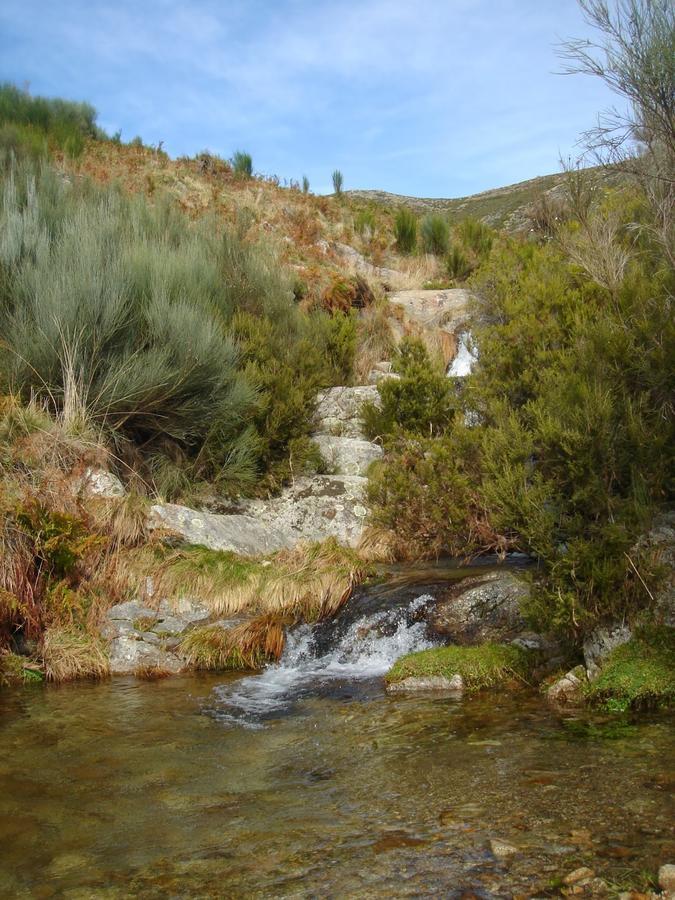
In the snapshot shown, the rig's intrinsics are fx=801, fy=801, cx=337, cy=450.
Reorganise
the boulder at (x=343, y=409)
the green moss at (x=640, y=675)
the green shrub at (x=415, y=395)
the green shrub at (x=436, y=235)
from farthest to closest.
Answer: the green shrub at (x=436, y=235) < the boulder at (x=343, y=409) < the green shrub at (x=415, y=395) < the green moss at (x=640, y=675)

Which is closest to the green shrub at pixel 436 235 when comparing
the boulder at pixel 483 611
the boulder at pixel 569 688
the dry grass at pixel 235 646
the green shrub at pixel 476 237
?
the green shrub at pixel 476 237

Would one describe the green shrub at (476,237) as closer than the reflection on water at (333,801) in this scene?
No

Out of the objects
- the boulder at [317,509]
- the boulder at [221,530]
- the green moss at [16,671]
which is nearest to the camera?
the green moss at [16,671]

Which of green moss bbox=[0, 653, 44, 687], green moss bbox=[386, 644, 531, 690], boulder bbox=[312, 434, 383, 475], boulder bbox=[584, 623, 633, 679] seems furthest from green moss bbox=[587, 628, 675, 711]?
boulder bbox=[312, 434, 383, 475]

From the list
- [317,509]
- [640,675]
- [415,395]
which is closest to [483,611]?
[640,675]

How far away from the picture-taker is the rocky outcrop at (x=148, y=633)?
21.8 feet

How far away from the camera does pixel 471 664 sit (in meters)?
5.53

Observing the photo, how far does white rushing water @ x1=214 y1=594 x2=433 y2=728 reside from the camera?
588cm

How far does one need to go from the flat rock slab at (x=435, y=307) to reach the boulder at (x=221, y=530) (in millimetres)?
7488

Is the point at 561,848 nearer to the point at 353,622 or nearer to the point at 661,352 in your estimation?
the point at 661,352

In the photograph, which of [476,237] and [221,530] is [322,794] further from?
[476,237]

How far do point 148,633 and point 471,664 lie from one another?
2.92 m

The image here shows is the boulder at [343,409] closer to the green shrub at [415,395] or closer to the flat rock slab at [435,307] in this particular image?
the green shrub at [415,395]

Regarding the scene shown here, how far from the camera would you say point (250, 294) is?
12.3 metres
